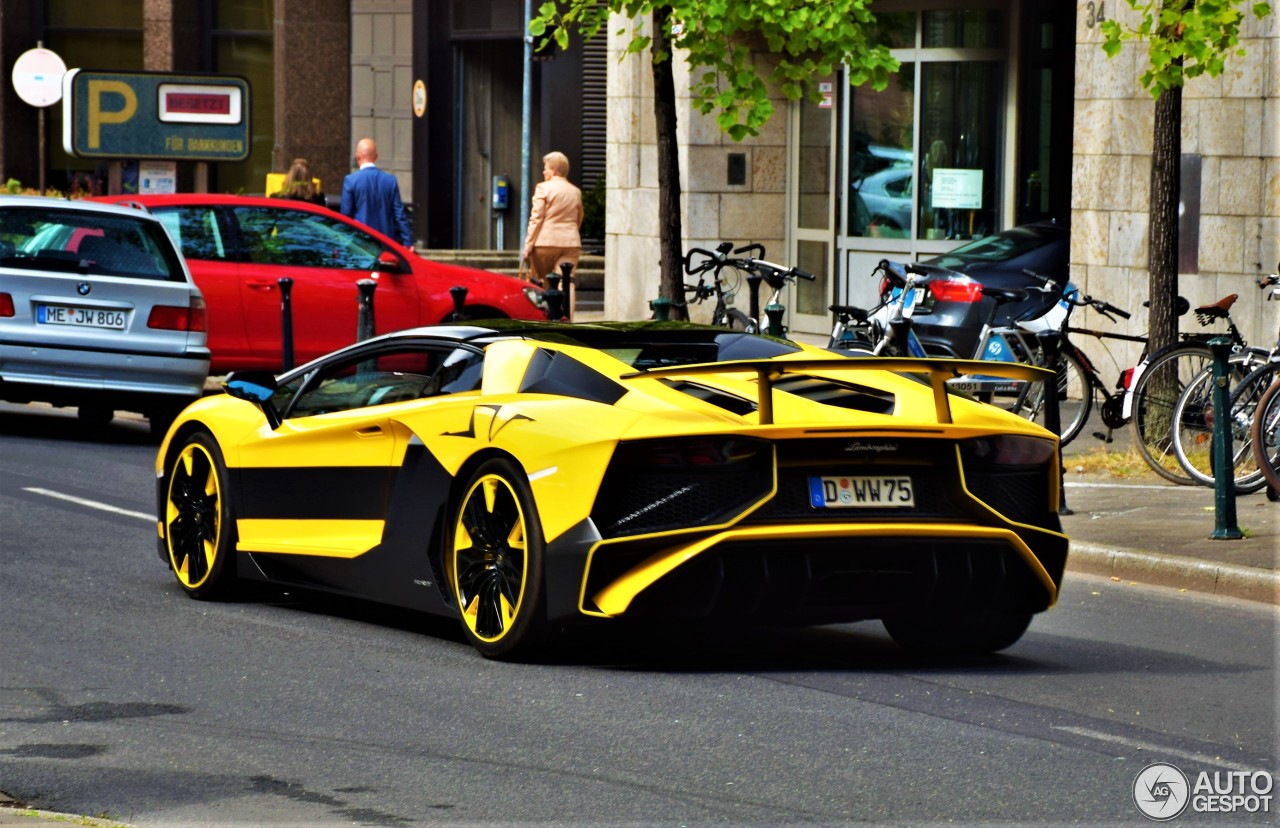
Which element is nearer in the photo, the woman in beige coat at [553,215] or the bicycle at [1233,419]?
the bicycle at [1233,419]

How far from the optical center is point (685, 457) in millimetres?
7242

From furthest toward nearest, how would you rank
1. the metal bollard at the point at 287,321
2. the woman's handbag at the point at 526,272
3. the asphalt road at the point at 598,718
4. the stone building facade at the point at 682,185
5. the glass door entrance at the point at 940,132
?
the stone building facade at the point at 682,185 < the woman's handbag at the point at 526,272 < the glass door entrance at the point at 940,132 < the metal bollard at the point at 287,321 < the asphalt road at the point at 598,718

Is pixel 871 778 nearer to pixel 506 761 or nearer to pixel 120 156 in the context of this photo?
pixel 506 761

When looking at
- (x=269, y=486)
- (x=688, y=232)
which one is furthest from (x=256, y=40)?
(x=269, y=486)

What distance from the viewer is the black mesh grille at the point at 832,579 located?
7289 mm

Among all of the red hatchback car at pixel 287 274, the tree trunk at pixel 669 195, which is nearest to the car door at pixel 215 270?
the red hatchback car at pixel 287 274

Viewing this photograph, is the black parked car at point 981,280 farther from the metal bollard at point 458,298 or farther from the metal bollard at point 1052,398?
the metal bollard at point 458,298

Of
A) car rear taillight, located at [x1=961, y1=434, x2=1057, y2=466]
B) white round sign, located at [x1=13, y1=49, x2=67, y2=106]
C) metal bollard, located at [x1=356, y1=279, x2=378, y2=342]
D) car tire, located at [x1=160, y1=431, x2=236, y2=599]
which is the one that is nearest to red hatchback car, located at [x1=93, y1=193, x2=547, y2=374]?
metal bollard, located at [x1=356, y1=279, x2=378, y2=342]

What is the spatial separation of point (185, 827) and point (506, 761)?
1.06 metres

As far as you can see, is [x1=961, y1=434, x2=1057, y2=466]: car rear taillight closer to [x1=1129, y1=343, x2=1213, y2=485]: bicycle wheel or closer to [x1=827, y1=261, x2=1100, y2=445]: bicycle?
[x1=1129, y1=343, x2=1213, y2=485]: bicycle wheel

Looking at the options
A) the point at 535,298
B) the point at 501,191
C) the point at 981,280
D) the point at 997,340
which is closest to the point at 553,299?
the point at 535,298

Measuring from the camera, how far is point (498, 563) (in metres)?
7.70

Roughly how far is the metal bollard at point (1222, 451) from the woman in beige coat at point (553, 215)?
40.7 feet

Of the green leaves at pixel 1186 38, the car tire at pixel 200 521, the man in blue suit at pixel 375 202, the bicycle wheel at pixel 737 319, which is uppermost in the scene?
the green leaves at pixel 1186 38
